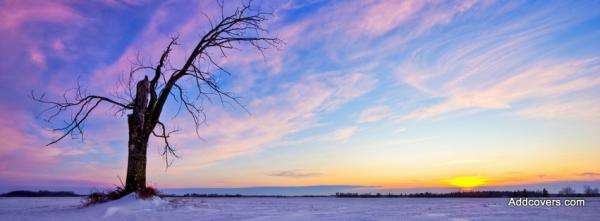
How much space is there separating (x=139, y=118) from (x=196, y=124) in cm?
217

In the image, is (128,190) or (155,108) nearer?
(128,190)

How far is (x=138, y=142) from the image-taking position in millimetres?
13930

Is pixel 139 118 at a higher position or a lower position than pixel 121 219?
higher

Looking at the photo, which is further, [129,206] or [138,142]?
[138,142]

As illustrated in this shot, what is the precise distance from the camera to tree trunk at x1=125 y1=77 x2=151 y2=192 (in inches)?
528

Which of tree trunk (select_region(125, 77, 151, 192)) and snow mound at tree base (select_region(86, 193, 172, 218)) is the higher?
tree trunk (select_region(125, 77, 151, 192))

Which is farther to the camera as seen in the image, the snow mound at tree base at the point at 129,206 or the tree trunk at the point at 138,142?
the tree trunk at the point at 138,142

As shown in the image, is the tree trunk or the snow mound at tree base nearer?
the snow mound at tree base

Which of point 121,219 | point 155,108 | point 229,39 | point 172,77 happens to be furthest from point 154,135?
point 121,219

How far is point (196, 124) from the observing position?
15.9m

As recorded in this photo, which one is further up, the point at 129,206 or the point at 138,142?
the point at 138,142

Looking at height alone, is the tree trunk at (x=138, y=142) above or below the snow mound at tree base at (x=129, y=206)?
above

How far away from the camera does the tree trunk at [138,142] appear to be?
13.4 metres

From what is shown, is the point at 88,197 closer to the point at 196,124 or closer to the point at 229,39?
the point at 196,124
